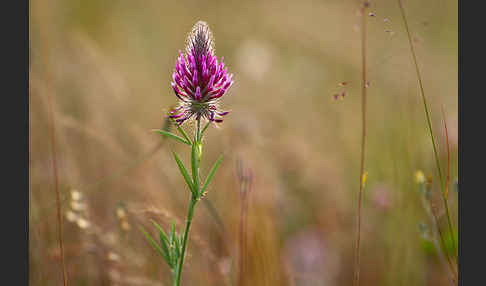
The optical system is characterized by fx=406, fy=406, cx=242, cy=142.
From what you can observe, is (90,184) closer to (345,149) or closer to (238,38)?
(345,149)

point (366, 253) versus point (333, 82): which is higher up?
point (333, 82)

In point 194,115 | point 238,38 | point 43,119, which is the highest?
point 238,38

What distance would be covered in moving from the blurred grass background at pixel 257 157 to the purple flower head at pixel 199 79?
476mm

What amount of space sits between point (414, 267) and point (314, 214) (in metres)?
1.06

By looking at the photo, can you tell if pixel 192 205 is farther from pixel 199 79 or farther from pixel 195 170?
pixel 199 79

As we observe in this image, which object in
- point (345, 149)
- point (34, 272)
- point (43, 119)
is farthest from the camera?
point (345, 149)

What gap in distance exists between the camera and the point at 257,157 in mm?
3133

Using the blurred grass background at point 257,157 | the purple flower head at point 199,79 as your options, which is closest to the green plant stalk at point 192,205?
the purple flower head at point 199,79

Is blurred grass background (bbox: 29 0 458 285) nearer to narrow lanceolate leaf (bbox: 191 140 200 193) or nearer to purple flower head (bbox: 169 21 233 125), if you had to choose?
narrow lanceolate leaf (bbox: 191 140 200 193)

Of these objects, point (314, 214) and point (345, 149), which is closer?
point (314, 214)

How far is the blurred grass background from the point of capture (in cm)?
255

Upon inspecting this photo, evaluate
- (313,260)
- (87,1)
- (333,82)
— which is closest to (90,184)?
(313,260)

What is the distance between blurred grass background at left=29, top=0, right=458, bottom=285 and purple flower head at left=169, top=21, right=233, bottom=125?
48cm

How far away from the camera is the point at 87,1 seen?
5.36 meters
